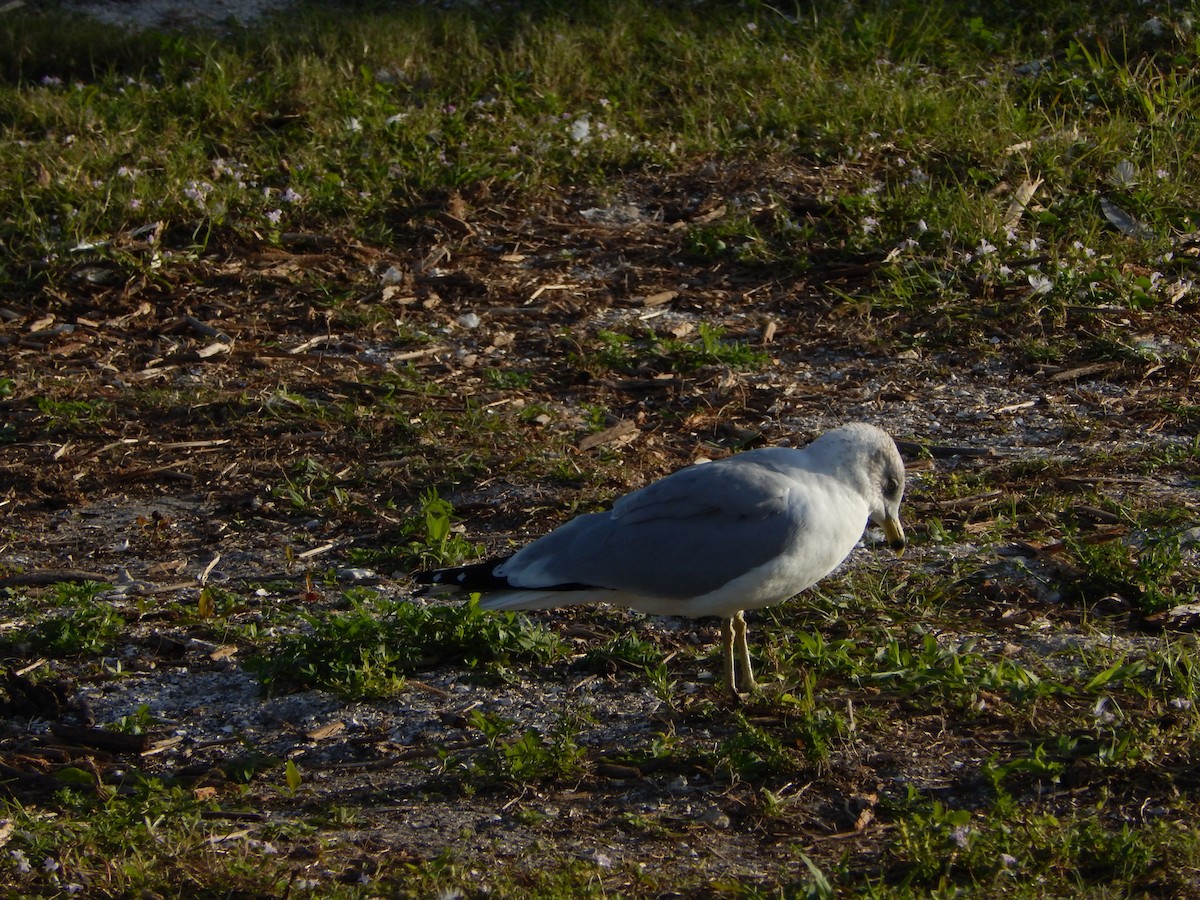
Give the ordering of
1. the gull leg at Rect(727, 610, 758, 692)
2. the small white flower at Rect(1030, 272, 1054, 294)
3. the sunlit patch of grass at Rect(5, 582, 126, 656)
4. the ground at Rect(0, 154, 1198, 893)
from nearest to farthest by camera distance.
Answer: the ground at Rect(0, 154, 1198, 893)
the gull leg at Rect(727, 610, 758, 692)
the sunlit patch of grass at Rect(5, 582, 126, 656)
the small white flower at Rect(1030, 272, 1054, 294)

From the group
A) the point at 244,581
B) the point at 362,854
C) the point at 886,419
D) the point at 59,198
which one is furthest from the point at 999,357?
the point at 59,198

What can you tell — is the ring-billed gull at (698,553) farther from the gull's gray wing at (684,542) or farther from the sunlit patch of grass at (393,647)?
the sunlit patch of grass at (393,647)

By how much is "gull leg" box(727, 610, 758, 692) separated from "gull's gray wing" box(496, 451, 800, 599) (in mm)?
209

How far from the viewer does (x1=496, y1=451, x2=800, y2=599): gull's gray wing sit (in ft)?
12.7

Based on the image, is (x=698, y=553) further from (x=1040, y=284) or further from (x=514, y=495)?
(x=1040, y=284)

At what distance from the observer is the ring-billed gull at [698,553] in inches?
153

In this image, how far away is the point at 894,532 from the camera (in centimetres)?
447

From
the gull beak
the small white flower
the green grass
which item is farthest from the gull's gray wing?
the small white flower

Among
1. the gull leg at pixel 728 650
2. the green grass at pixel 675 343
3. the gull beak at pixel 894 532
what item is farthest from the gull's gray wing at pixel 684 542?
the gull beak at pixel 894 532

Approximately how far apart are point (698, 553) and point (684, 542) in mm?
49

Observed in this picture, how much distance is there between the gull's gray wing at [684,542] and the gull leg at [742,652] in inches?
8.2

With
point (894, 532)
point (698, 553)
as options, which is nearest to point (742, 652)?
point (698, 553)

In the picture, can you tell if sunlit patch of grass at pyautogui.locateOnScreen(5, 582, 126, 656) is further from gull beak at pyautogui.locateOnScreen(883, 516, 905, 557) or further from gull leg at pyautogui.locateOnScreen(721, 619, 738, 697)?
gull beak at pyautogui.locateOnScreen(883, 516, 905, 557)

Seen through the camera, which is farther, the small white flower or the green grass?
the small white flower
